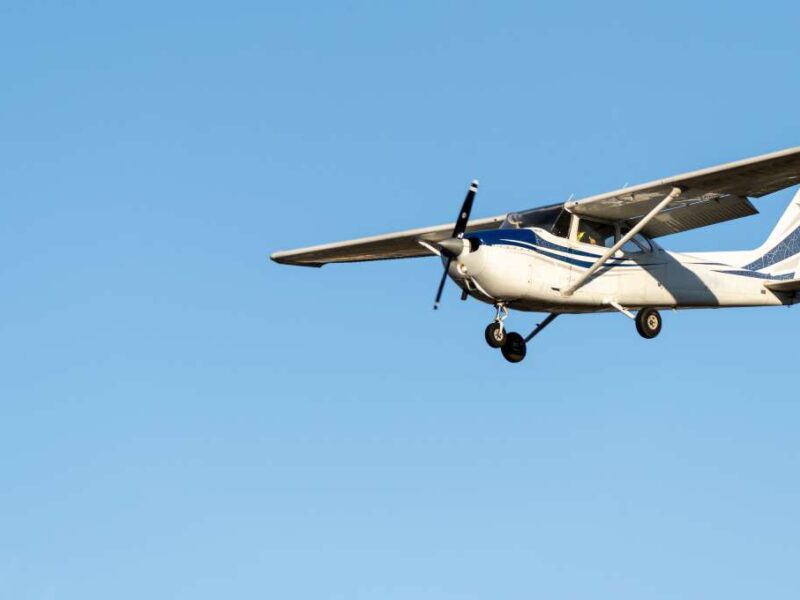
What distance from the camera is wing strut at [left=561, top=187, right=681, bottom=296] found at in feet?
73.8

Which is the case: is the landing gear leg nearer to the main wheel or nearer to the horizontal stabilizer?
the main wheel

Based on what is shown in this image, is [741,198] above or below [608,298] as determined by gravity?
above

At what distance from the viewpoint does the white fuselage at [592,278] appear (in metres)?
21.8

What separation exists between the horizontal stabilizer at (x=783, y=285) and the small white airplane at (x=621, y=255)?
0.06ft

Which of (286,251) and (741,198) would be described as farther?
(286,251)

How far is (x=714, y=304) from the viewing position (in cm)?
2495

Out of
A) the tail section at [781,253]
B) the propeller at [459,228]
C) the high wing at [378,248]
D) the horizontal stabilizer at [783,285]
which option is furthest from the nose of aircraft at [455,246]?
the horizontal stabilizer at [783,285]

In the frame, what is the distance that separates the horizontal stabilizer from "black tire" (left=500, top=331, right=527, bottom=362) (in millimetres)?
4852

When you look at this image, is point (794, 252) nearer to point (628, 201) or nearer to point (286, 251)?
point (628, 201)

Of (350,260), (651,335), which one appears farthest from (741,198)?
(350,260)

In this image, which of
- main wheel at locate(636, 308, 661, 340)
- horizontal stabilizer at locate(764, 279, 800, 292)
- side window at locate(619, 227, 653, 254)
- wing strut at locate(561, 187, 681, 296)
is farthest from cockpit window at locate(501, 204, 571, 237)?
horizontal stabilizer at locate(764, 279, 800, 292)

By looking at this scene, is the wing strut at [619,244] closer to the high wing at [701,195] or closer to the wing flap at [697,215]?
the high wing at [701,195]

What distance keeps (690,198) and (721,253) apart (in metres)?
2.51

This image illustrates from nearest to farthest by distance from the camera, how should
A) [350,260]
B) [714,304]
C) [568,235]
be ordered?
[568,235] → [714,304] → [350,260]
